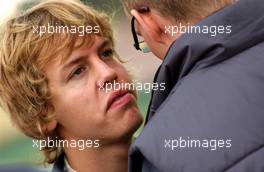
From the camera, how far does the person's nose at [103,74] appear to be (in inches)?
59.8

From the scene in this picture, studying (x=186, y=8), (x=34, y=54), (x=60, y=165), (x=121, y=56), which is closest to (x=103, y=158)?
(x=60, y=165)

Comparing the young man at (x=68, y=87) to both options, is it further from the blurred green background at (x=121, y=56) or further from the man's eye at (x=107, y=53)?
the blurred green background at (x=121, y=56)

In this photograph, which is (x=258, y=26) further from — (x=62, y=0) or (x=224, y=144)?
(x=62, y=0)

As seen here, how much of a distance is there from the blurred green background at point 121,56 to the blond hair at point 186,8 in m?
0.34

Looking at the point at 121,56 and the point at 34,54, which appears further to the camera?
the point at 121,56

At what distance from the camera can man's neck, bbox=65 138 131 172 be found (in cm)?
157

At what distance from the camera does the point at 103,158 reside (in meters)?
1.58

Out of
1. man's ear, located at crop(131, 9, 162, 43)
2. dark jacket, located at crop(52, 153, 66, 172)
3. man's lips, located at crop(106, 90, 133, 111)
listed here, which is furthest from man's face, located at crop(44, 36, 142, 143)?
man's ear, located at crop(131, 9, 162, 43)

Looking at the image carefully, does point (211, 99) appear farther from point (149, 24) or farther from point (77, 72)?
point (77, 72)

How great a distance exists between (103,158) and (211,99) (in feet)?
2.16

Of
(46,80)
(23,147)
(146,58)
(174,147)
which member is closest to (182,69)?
(174,147)

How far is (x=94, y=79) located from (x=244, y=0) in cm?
61

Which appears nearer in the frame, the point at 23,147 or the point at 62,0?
the point at 62,0

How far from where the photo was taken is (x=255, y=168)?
35.9 inches
